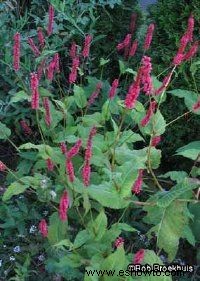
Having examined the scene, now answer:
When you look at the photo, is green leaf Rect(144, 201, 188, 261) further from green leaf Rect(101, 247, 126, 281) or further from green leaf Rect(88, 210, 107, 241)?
green leaf Rect(88, 210, 107, 241)

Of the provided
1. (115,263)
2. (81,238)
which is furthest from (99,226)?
(115,263)

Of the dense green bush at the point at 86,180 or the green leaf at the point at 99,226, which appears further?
the green leaf at the point at 99,226

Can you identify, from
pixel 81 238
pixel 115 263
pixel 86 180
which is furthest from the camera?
pixel 81 238

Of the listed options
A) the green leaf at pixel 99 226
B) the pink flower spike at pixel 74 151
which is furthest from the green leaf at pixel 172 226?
the pink flower spike at pixel 74 151

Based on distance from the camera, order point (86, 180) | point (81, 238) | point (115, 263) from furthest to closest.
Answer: point (81, 238)
point (115, 263)
point (86, 180)

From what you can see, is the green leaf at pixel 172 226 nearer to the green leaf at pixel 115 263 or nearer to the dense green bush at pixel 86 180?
the dense green bush at pixel 86 180

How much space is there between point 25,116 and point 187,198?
1.66 m

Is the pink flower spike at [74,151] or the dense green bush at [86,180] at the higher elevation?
the pink flower spike at [74,151]

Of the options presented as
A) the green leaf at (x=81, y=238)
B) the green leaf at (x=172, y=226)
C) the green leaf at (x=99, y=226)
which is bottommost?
the green leaf at (x=81, y=238)

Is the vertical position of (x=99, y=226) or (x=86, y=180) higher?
(x=86, y=180)

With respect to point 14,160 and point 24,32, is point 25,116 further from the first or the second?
point 24,32

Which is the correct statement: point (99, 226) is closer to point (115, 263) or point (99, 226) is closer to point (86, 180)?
point (115, 263)

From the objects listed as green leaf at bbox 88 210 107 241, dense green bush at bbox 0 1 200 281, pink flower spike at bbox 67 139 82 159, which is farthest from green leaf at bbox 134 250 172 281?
pink flower spike at bbox 67 139 82 159

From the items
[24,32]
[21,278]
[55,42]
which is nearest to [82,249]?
[21,278]
